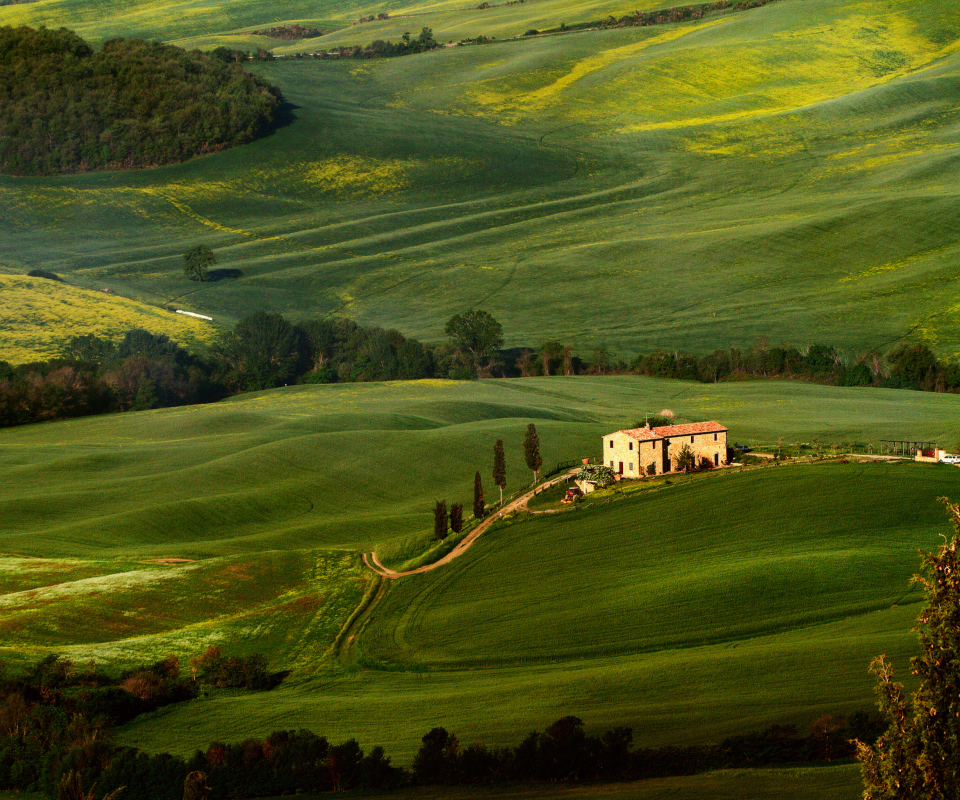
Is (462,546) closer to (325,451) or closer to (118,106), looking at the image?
(325,451)

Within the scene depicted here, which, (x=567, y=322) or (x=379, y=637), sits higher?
(x=567, y=322)

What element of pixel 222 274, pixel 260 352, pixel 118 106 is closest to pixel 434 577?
pixel 260 352

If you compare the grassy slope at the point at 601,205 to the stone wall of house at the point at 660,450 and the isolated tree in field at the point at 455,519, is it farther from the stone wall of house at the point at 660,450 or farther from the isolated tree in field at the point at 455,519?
the isolated tree in field at the point at 455,519

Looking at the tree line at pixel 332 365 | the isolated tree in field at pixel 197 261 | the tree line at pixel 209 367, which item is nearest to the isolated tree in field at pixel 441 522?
the tree line at pixel 209 367

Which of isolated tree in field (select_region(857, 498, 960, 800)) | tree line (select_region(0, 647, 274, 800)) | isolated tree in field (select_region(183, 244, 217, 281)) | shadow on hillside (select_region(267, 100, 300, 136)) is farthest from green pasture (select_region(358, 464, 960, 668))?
shadow on hillside (select_region(267, 100, 300, 136))

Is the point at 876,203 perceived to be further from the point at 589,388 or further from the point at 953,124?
the point at 589,388

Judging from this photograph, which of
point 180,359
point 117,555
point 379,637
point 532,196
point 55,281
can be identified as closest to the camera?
point 379,637

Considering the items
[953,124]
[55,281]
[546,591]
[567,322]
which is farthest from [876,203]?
[546,591]
